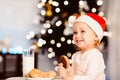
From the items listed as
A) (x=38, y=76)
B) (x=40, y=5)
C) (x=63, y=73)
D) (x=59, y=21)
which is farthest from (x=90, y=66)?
(x=40, y=5)

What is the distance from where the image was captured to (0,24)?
4035mm

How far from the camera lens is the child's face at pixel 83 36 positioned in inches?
48.3

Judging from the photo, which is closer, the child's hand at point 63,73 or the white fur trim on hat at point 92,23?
the child's hand at point 63,73

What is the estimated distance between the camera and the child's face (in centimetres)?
123

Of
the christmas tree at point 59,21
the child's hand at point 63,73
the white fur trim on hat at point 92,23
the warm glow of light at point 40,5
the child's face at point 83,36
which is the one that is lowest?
the child's hand at point 63,73

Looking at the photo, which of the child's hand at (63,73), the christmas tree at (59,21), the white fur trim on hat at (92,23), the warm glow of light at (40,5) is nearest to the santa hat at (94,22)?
the white fur trim on hat at (92,23)

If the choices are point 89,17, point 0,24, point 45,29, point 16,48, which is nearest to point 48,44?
point 45,29

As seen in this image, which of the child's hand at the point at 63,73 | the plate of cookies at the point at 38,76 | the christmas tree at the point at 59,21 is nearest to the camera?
the child's hand at the point at 63,73

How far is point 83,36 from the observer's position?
1.23m

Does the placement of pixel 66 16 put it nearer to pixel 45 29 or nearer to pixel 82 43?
pixel 45 29

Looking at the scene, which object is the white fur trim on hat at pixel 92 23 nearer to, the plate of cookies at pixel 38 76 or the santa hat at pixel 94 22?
the santa hat at pixel 94 22

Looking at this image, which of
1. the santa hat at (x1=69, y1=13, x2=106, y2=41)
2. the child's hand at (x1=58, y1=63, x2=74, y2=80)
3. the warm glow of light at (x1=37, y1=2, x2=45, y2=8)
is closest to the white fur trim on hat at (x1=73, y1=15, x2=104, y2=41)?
the santa hat at (x1=69, y1=13, x2=106, y2=41)

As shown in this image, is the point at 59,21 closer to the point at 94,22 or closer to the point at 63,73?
the point at 94,22

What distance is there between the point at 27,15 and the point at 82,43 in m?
2.97
